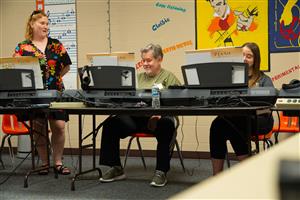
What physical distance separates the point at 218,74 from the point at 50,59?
1596mm

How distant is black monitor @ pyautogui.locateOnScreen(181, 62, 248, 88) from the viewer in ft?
8.20

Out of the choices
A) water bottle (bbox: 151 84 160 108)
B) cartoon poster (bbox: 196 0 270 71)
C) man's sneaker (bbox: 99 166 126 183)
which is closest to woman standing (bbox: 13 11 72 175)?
man's sneaker (bbox: 99 166 126 183)

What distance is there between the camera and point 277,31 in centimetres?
405

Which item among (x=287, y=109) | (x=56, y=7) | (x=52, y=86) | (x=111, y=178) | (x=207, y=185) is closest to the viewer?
(x=207, y=185)

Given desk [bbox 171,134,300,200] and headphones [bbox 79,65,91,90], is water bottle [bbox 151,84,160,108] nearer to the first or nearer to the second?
headphones [bbox 79,65,91,90]

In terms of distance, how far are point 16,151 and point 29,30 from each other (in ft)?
6.18

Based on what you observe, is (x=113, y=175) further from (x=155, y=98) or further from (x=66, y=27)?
(x=66, y=27)

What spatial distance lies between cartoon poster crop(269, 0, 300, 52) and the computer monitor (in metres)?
2.27

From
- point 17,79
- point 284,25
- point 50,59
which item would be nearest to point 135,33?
point 50,59

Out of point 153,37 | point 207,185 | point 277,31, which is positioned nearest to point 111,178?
point 153,37

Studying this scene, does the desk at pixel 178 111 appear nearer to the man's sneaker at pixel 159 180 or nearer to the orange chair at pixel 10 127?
the man's sneaker at pixel 159 180

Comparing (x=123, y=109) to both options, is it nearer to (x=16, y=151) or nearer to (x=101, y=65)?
(x=101, y=65)

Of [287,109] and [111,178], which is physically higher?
[287,109]

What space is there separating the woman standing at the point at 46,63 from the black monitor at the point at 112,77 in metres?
0.71
